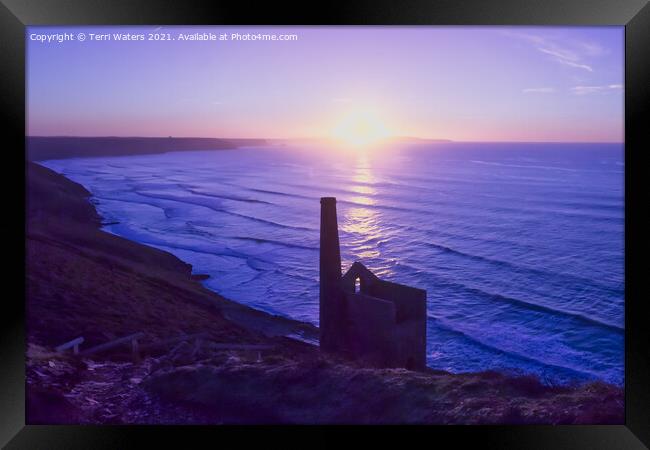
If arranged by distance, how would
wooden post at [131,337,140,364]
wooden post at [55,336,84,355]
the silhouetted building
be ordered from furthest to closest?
the silhouetted building
wooden post at [131,337,140,364]
wooden post at [55,336,84,355]

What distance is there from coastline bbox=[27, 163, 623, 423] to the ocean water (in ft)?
2.65

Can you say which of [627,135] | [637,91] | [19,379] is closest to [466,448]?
[627,135]

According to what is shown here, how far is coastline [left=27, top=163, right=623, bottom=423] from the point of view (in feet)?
23.9

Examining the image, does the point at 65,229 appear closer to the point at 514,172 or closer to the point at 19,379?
the point at 19,379

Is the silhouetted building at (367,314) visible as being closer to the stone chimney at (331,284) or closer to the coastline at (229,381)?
the stone chimney at (331,284)

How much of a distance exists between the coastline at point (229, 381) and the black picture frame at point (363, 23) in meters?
0.20

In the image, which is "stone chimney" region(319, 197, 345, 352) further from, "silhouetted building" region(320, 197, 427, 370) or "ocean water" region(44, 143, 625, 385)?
"ocean water" region(44, 143, 625, 385)

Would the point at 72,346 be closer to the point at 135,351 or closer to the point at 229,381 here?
the point at 135,351

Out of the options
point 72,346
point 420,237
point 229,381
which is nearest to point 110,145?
point 72,346

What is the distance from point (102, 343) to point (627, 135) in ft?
21.3

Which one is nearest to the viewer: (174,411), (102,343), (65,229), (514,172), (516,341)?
(174,411)

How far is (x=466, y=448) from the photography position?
6984 mm

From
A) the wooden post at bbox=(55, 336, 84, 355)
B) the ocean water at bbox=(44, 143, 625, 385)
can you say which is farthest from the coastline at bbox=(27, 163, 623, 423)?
the ocean water at bbox=(44, 143, 625, 385)

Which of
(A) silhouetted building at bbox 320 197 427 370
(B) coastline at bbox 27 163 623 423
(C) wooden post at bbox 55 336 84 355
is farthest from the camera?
(A) silhouetted building at bbox 320 197 427 370
